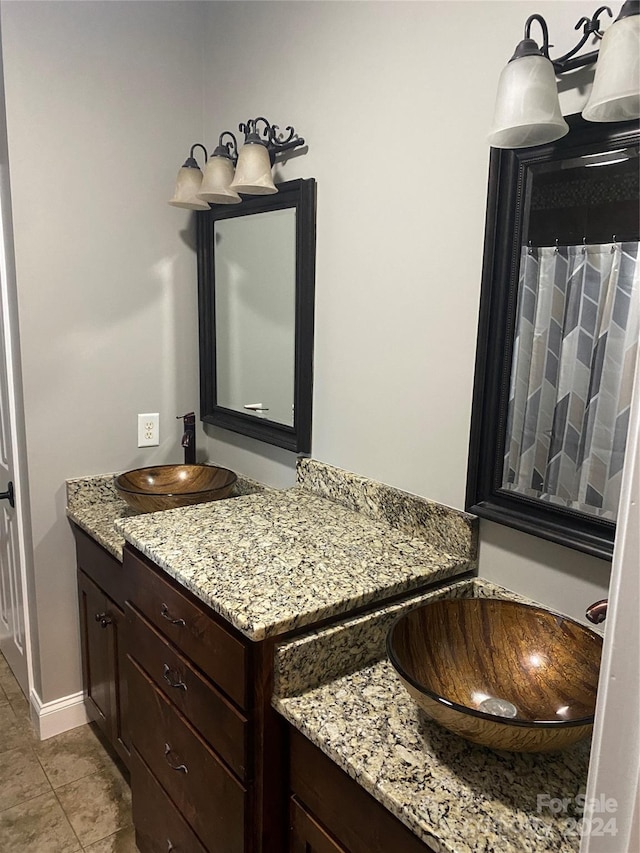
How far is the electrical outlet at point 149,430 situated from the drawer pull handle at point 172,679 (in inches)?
39.4

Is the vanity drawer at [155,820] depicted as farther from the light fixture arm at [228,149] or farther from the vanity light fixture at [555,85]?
the light fixture arm at [228,149]

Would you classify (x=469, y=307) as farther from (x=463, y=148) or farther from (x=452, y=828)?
(x=452, y=828)

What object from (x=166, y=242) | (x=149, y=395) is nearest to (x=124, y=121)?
(x=166, y=242)

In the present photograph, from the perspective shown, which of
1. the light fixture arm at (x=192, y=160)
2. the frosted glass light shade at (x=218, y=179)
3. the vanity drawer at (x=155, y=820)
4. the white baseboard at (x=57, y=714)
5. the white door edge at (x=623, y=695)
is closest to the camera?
the white door edge at (x=623, y=695)

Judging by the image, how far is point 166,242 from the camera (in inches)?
85.8

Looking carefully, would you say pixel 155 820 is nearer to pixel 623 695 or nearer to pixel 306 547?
pixel 306 547

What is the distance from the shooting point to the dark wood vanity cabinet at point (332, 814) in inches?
36.3

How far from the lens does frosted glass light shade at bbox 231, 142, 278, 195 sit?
1.74 meters

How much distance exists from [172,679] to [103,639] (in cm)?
70

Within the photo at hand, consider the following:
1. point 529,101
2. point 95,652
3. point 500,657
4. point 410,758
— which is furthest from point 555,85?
point 95,652

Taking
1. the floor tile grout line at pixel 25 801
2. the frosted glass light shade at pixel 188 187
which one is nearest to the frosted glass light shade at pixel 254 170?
the frosted glass light shade at pixel 188 187

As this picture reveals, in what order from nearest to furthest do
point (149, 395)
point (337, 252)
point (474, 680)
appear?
point (474, 680), point (337, 252), point (149, 395)

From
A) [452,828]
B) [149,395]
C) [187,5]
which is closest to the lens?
[452,828]

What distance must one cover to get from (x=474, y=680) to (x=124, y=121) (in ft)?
6.49
